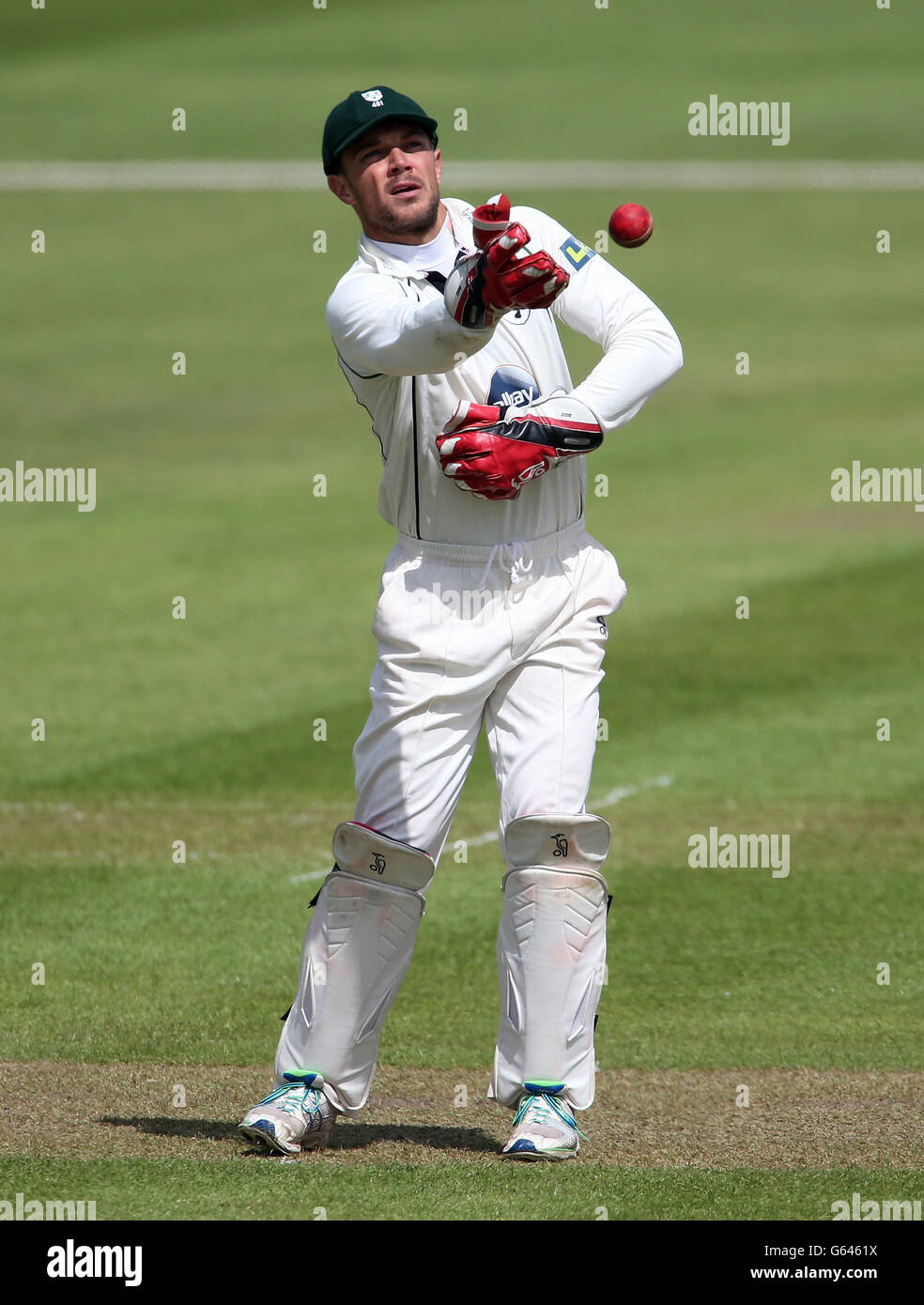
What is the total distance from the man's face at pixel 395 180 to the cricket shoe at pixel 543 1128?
8.10 feet

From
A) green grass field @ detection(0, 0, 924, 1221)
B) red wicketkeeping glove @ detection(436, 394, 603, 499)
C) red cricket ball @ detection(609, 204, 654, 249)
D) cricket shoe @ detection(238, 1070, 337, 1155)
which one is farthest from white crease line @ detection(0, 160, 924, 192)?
cricket shoe @ detection(238, 1070, 337, 1155)

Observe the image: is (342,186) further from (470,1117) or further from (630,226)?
(470,1117)

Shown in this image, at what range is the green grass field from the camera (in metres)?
5.81

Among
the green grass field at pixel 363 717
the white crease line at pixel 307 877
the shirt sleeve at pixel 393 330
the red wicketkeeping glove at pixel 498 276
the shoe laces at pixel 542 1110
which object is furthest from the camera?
the white crease line at pixel 307 877

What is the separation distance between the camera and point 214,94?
41531mm

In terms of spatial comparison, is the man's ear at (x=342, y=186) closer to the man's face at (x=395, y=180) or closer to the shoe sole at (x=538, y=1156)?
the man's face at (x=395, y=180)

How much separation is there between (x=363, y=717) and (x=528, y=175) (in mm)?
26073

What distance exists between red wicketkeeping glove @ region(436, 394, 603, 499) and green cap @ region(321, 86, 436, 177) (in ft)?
2.83

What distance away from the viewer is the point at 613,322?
5836 mm

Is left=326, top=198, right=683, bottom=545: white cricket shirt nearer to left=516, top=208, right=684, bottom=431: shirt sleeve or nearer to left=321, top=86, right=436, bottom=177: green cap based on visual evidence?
left=516, top=208, right=684, bottom=431: shirt sleeve

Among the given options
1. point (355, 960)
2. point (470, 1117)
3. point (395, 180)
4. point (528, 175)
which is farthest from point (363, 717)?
point (528, 175)

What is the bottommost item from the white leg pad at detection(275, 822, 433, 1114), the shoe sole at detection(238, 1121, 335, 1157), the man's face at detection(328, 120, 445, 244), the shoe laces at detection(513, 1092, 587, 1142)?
the shoe sole at detection(238, 1121, 335, 1157)

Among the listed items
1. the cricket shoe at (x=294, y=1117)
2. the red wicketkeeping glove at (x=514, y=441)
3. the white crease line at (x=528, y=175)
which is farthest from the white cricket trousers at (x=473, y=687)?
the white crease line at (x=528, y=175)

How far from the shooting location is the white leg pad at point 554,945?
222 inches
